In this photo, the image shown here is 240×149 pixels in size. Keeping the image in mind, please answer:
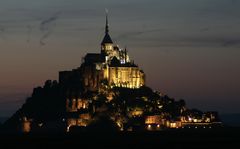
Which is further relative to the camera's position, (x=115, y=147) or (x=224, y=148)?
(x=115, y=147)

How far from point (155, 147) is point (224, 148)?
569 inches

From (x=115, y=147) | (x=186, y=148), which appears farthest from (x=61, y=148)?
(x=186, y=148)

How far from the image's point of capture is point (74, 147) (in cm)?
13800

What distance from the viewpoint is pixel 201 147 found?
130250mm

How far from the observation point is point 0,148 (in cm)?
13100

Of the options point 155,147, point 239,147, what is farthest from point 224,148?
point 155,147

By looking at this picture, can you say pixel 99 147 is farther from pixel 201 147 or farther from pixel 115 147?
pixel 201 147

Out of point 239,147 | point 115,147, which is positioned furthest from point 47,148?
point 239,147

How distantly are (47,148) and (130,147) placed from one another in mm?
14471

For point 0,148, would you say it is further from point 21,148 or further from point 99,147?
point 99,147

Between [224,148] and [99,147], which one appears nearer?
[224,148]

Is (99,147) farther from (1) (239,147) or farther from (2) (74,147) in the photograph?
(1) (239,147)

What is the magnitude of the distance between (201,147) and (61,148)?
23393 millimetres

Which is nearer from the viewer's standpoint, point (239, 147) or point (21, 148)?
point (239, 147)
